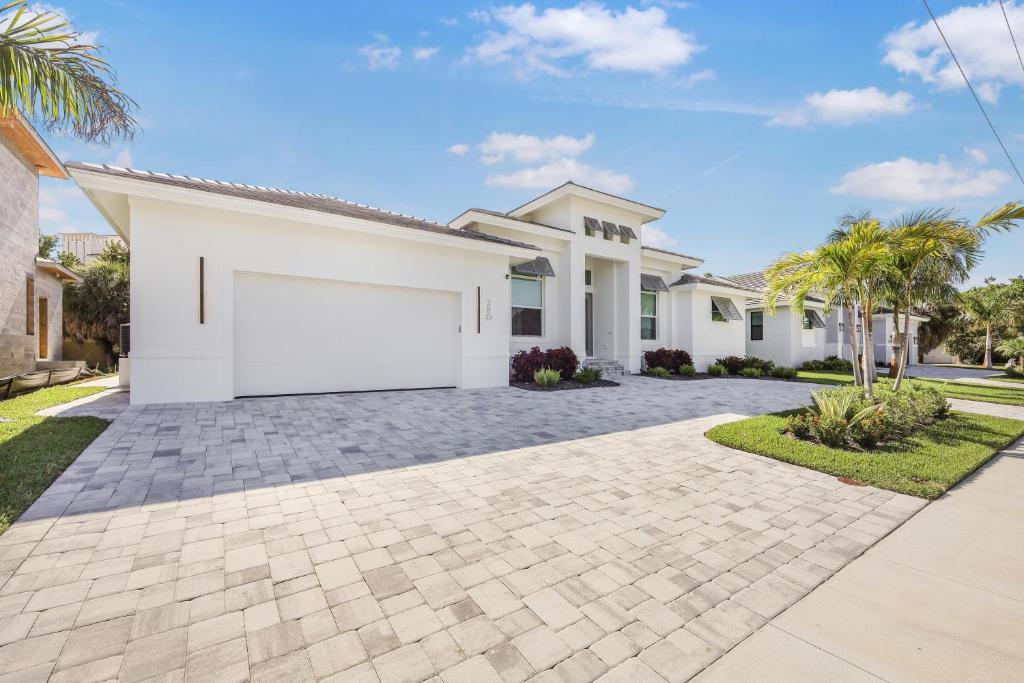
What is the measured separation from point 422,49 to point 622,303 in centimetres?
1021

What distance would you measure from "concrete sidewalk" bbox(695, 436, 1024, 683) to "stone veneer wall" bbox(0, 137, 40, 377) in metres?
16.3

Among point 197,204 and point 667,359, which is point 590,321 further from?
point 197,204

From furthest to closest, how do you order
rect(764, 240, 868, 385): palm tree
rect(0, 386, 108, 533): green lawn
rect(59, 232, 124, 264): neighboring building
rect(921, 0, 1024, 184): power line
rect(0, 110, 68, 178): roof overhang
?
rect(59, 232, 124, 264): neighboring building, rect(0, 110, 68, 178): roof overhang, rect(764, 240, 868, 385): palm tree, rect(921, 0, 1024, 184): power line, rect(0, 386, 108, 533): green lawn

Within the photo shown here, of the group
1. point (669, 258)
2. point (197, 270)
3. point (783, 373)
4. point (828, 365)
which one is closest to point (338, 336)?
point (197, 270)

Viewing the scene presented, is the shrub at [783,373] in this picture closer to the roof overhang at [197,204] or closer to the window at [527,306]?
the window at [527,306]

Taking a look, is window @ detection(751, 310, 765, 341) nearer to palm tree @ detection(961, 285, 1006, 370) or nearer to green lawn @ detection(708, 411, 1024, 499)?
palm tree @ detection(961, 285, 1006, 370)

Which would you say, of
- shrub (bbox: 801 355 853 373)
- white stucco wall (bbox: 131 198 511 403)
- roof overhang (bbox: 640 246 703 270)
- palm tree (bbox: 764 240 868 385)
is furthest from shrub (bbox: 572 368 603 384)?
shrub (bbox: 801 355 853 373)

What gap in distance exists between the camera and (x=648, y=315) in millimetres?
17531

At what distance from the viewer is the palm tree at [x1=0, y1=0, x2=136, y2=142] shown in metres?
4.75

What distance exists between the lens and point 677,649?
6.54 feet

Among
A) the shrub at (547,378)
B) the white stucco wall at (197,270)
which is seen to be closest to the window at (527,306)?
the shrub at (547,378)

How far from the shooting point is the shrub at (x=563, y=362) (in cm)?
1255

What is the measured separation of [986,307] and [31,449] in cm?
3717

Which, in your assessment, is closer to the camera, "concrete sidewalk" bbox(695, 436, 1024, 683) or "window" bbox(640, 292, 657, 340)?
"concrete sidewalk" bbox(695, 436, 1024, 683)
